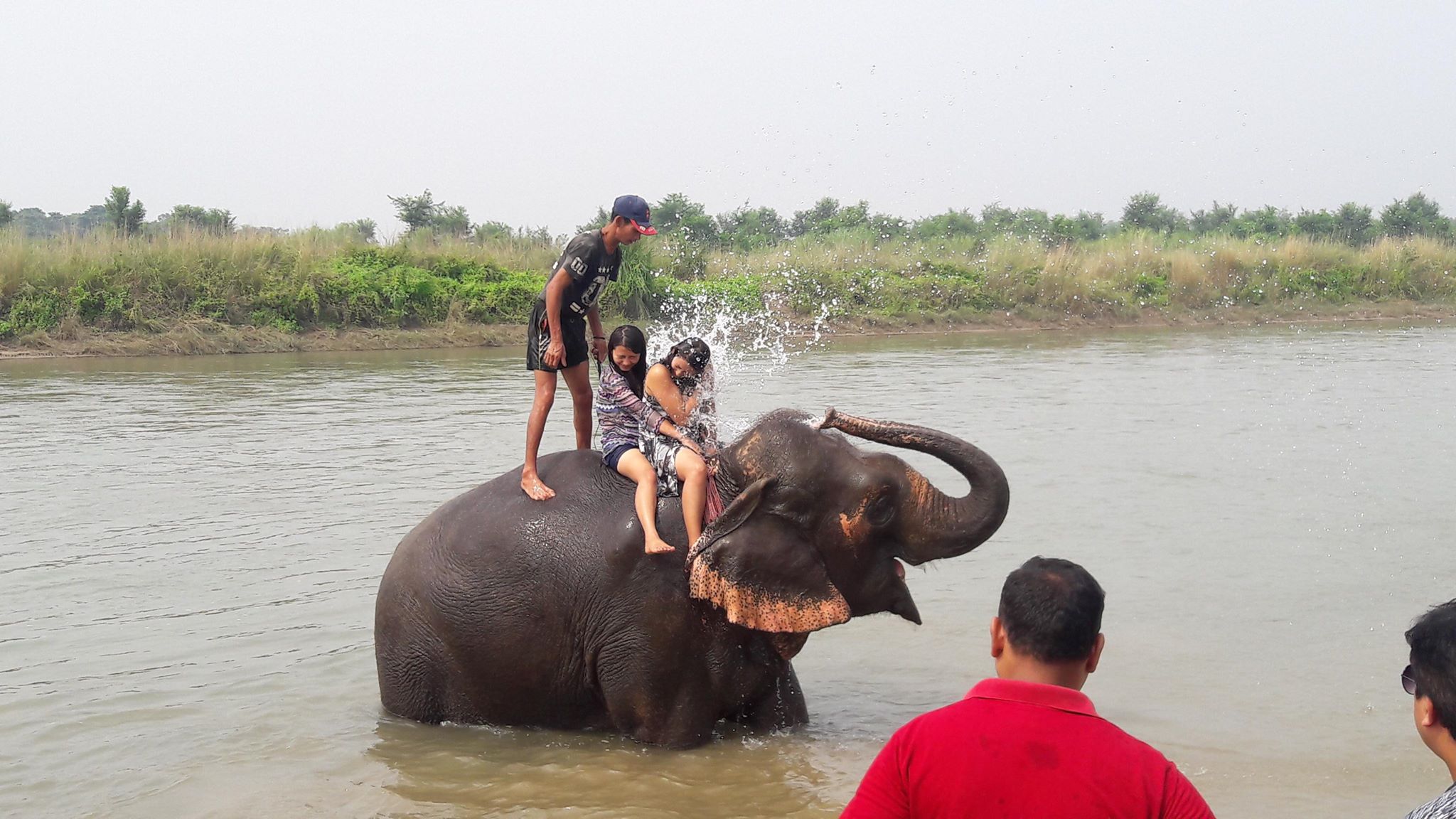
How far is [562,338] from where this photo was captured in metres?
6.46

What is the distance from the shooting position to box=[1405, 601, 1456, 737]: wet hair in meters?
2.50

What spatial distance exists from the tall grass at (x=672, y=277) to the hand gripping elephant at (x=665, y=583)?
65.3ft

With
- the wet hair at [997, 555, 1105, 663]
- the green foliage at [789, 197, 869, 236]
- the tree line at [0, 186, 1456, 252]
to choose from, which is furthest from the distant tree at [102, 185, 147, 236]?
the wet hair at [997, 555, 1105, 663]

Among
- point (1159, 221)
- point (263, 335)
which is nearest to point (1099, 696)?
point (263, 335)

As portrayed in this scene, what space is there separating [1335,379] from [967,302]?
40.1 feet

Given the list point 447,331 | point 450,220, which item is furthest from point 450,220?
point 447,331

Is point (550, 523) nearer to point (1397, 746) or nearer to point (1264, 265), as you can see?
point (1397, 746)

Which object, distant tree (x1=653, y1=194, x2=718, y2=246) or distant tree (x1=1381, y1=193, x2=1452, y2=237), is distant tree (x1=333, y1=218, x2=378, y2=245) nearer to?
distant tree (x1=653, y1=194, x2=718, y2=246)

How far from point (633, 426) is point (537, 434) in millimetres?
571

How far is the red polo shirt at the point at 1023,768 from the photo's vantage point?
92.7 inches

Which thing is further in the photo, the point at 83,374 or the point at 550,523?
the point at 83,374

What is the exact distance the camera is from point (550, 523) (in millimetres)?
5594

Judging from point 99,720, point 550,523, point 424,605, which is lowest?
point 99,720

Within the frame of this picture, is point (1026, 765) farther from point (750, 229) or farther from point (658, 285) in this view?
point (750, 229)
